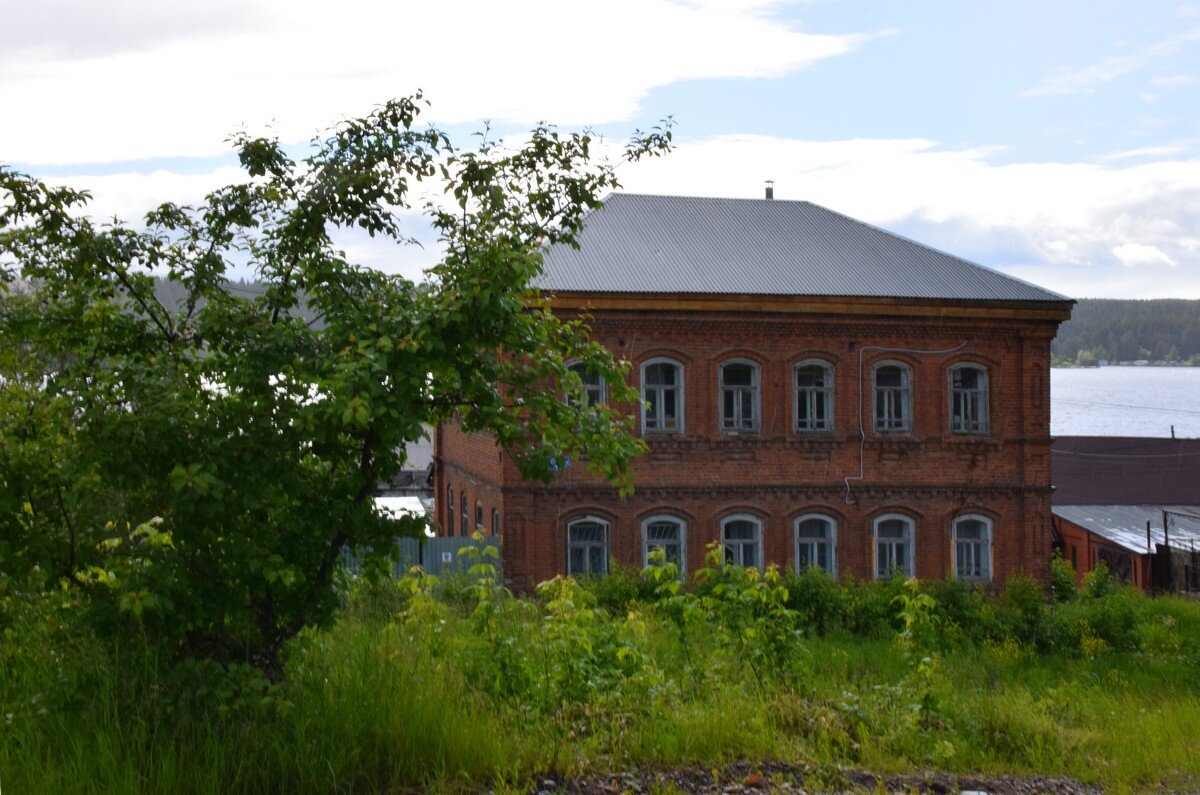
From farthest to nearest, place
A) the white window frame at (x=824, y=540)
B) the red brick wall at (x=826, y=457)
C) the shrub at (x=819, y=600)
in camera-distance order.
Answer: the white window frame at (x=824, y=540) → the red brick wall at (x=826, y=457) → the shrub at (x=819, y=600)

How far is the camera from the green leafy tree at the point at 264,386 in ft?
18.1

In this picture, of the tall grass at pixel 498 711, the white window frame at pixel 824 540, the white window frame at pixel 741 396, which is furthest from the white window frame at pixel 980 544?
the tall grass at pixel 498 711

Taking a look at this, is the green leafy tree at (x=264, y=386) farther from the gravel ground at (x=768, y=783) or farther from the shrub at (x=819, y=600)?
the shrub at (x=819, y=600)

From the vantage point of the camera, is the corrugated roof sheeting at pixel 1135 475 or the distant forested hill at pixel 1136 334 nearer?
the corrugated roof sheeting at pixel 1135 475

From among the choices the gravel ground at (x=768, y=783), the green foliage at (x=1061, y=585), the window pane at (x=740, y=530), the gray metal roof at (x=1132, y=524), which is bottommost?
the green foliage at (x=1061, y=585)

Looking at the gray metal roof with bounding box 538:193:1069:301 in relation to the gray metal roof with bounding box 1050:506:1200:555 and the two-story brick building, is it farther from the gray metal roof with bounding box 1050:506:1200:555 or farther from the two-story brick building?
the gray metal roof with bounding box 1050:506:1200:555

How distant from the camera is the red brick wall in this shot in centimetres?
2212

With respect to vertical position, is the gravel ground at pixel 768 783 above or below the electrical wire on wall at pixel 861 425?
below

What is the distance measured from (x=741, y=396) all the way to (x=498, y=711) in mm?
16472

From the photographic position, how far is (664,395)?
887 inches

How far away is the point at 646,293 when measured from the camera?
21812 mm

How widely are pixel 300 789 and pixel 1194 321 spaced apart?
13459 cm

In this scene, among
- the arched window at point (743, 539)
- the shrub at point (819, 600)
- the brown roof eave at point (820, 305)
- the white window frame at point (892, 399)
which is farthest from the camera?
the white window frame at point (892, 399)

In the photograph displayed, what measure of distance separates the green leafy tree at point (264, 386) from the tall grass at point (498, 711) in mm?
444
